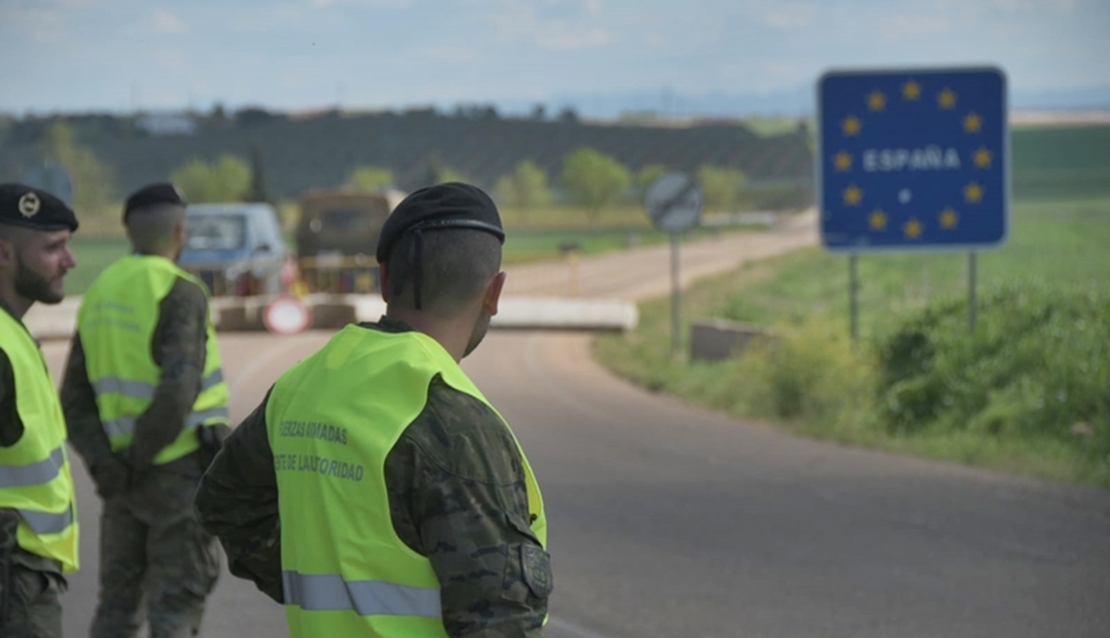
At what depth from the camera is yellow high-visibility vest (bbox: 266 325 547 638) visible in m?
2.49

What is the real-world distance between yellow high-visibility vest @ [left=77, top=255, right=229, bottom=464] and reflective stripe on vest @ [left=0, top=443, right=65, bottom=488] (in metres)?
1.37

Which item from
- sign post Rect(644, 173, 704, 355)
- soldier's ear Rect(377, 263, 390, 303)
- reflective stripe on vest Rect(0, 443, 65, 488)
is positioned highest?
soldier's ear Rect(377, 263, 390, 303)

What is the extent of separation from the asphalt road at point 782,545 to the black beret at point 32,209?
3.23m

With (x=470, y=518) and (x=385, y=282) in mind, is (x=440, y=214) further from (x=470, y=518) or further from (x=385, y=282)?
(x=470, y=518)

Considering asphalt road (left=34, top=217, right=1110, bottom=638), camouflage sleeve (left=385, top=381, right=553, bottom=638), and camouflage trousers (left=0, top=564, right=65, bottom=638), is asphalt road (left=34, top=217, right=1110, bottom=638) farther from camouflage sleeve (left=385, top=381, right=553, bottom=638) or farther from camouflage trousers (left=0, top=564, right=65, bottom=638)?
camouflage sleeve (left=385, top=381, right=553, bottom=638)

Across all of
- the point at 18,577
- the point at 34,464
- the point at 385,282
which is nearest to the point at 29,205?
the point at 34,464

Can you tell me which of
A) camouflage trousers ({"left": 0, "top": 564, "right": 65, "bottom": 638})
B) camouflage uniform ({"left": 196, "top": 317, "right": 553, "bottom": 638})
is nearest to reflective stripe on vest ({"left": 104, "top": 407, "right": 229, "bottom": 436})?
camouflage trousers ({"left": 0, "top": 564, "right": 65, "bottom": 638})

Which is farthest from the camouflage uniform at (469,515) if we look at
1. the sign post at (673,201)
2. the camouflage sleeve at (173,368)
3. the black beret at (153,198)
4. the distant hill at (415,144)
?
the distant hill at (415,144)

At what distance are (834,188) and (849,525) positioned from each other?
7.11 metres

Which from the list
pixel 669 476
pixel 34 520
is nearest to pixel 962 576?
pixel 669 476

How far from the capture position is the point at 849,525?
977 centimetres

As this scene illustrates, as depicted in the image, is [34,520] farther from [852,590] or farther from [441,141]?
[441,141]

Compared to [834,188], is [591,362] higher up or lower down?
lower down

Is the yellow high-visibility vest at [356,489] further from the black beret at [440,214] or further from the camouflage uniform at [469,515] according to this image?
the black beret at [440,214]
